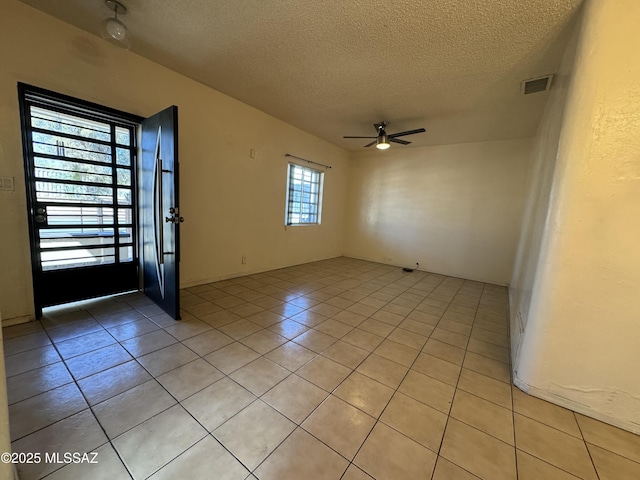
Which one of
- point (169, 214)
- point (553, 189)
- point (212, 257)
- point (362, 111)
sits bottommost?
point (212, 257)

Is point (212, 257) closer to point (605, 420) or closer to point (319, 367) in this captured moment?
point (319, 367)

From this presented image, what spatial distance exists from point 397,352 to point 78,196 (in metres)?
3.39

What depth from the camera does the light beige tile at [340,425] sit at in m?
1.32

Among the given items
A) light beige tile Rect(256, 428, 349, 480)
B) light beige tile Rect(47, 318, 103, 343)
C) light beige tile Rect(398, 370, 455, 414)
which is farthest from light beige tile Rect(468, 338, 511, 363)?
light beige tile Rect(47, 318, 103, 343)

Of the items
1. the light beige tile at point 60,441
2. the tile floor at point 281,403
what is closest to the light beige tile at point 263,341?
the tile floor at point 281,403

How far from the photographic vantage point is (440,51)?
7.50 feet

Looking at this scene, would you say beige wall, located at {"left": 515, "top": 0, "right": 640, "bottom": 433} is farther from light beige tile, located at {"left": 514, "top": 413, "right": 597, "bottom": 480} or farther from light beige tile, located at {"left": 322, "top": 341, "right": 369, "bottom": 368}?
light beige tile, located at {"left": 322, "top": 341, "right": 369, "bottom": 368}

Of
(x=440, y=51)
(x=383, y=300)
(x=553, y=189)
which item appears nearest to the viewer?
(x=553, y=189)

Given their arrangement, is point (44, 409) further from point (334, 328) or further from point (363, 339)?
point (363, 339)

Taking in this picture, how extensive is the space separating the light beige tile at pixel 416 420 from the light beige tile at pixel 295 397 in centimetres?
42

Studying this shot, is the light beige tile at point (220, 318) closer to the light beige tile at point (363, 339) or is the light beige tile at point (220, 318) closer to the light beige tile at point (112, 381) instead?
the light beige tile at point (112, 381)

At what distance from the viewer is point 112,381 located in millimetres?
1669

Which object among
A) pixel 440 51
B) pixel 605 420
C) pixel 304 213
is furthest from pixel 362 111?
pixel 605 420

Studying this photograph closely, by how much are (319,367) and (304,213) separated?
3810mm
